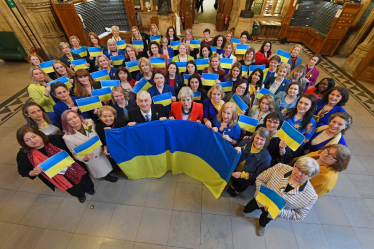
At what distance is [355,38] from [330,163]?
1000 cm

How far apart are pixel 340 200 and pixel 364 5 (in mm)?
9890

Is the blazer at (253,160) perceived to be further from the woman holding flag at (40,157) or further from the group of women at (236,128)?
the woman holding flag at (40,157)

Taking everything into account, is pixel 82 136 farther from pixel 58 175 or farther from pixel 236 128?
pixel 236 128

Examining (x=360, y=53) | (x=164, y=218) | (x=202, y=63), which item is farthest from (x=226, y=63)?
(x=360, y=53)

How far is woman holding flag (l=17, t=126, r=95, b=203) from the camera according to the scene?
2064 mm

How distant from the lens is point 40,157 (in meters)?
2.22

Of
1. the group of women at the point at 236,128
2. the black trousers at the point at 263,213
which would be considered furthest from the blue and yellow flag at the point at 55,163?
the black trousers at the point at 263,213

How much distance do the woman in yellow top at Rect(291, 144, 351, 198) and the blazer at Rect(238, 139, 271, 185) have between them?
61 cm

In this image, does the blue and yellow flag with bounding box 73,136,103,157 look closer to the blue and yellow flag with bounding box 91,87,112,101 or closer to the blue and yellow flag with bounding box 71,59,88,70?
the blue and yellow flag with bounding box 91,87,112,101

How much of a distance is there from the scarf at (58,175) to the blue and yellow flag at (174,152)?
1.96 ft

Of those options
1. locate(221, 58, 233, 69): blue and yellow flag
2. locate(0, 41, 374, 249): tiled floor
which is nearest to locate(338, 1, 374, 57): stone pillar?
locate(0, 41, 374, 249): tiled floor

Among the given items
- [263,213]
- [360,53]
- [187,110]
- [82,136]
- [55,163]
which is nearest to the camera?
[55,163]

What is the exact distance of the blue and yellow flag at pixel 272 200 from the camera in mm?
1826

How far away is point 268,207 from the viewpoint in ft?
6.49
